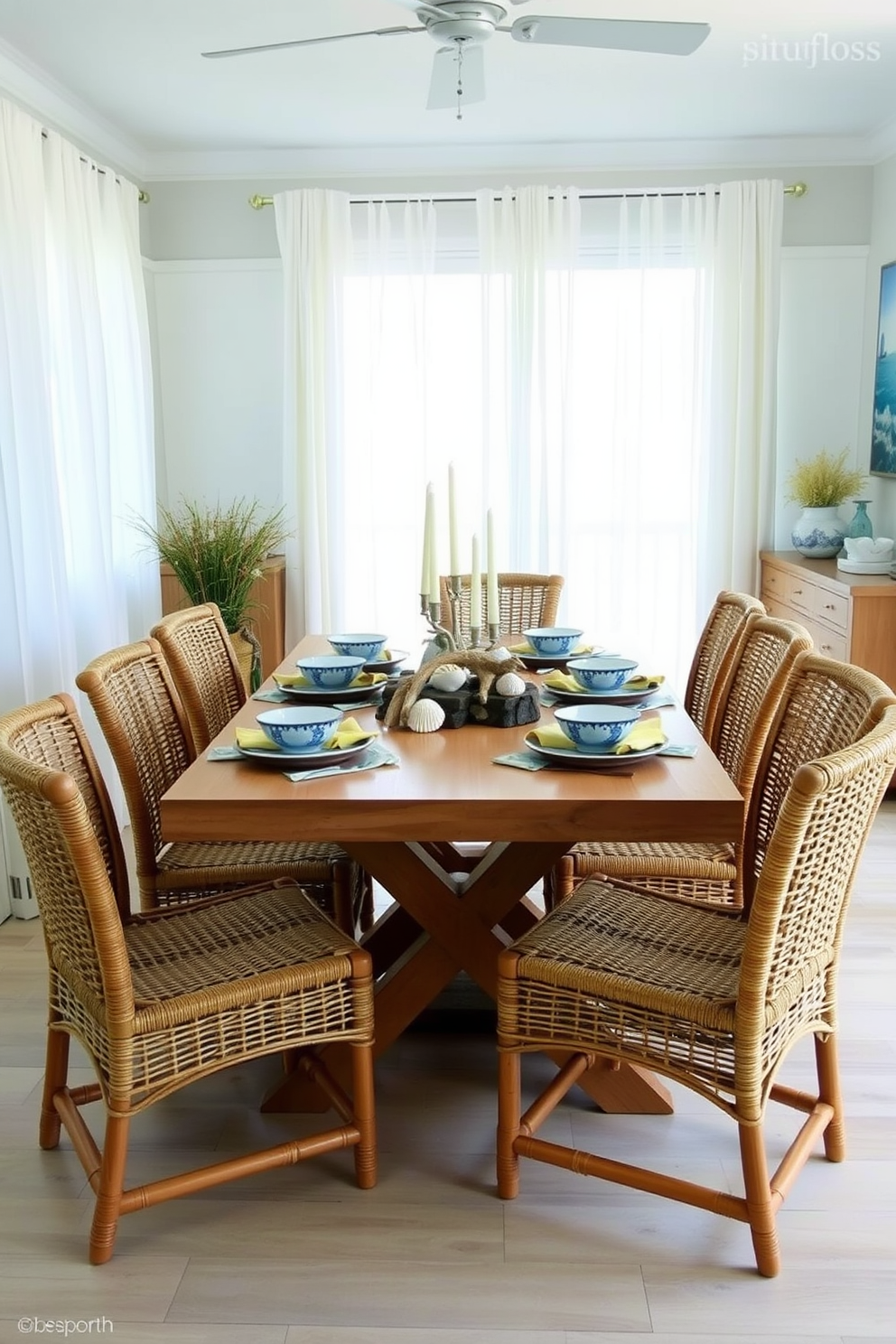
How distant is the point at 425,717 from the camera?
7.55 feet

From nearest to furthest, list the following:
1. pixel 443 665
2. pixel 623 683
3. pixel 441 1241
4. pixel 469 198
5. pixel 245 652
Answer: pixel 441 1241
pixel 443 665
pixel 623 683
pixel 245 652
pixel 469 198

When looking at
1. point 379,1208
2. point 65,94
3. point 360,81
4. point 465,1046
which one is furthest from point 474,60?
point 379,1208

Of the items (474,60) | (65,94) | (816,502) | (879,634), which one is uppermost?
(65,94)

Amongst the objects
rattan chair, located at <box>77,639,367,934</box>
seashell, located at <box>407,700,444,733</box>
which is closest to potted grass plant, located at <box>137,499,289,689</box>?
rattan chair, located at <box>77,639,367,934</box>

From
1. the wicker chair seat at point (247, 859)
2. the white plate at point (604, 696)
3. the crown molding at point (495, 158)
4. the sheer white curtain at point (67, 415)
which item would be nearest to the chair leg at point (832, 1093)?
the white plate at point (604, 696)

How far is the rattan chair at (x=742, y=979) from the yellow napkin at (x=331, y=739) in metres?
0.48

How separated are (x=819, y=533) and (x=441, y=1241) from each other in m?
3.62

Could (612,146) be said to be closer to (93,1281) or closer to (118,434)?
(118,434)

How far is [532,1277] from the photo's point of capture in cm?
187

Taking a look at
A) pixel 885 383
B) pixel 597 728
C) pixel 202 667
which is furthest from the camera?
pixel 885 383

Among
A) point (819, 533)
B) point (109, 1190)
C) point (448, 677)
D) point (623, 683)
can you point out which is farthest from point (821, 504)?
point (109, 1190)

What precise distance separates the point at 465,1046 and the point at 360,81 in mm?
3230

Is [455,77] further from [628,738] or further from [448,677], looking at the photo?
[628,738]

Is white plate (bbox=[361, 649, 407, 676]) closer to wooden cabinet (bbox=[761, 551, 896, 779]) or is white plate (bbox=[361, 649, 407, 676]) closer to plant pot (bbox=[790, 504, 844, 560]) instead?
wooden cabinet (bbox=[761, 551, 896, 779])
